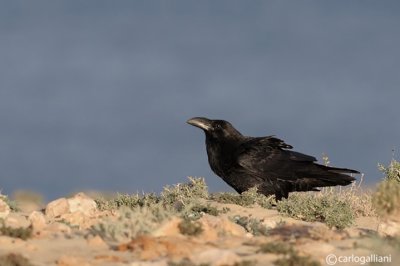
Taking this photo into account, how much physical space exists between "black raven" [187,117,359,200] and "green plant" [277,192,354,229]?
3.53ft

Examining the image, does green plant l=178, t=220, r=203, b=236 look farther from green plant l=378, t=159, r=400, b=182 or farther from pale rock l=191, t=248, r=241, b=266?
green plant l=378, t=159, r=400, b=182

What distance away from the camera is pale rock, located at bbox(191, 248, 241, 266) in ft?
22.2

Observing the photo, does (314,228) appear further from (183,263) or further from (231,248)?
(183,263)

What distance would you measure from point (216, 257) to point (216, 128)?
330 inches

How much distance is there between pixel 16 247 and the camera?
7762 mm

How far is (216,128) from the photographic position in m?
15.2

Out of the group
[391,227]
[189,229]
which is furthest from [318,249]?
[391,227]

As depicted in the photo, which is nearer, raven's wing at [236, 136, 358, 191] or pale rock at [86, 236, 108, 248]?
pale rock at [86, 236, 108, 248]

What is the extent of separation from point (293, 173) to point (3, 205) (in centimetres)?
569

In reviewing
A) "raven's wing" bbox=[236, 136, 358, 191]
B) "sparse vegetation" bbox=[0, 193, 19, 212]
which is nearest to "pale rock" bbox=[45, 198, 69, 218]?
"sparse vegetation" bbox=[0, 193, 19, 212]

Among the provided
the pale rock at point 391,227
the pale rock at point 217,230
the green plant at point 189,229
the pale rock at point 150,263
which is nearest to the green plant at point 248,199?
the pale rock at point 391,227

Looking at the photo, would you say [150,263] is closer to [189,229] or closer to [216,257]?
[216,257]

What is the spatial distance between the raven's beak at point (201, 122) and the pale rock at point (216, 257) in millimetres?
8225

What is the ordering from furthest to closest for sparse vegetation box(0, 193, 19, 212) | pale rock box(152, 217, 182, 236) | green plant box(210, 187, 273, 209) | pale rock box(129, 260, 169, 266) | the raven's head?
the raven's head < green plant box(210, 187, 273, 209) < sparse vegetation box(0, 193, 19, 212) < pale rock box(152, 217, 182, 236) < pale rock box(129, 260, 169, 266)
